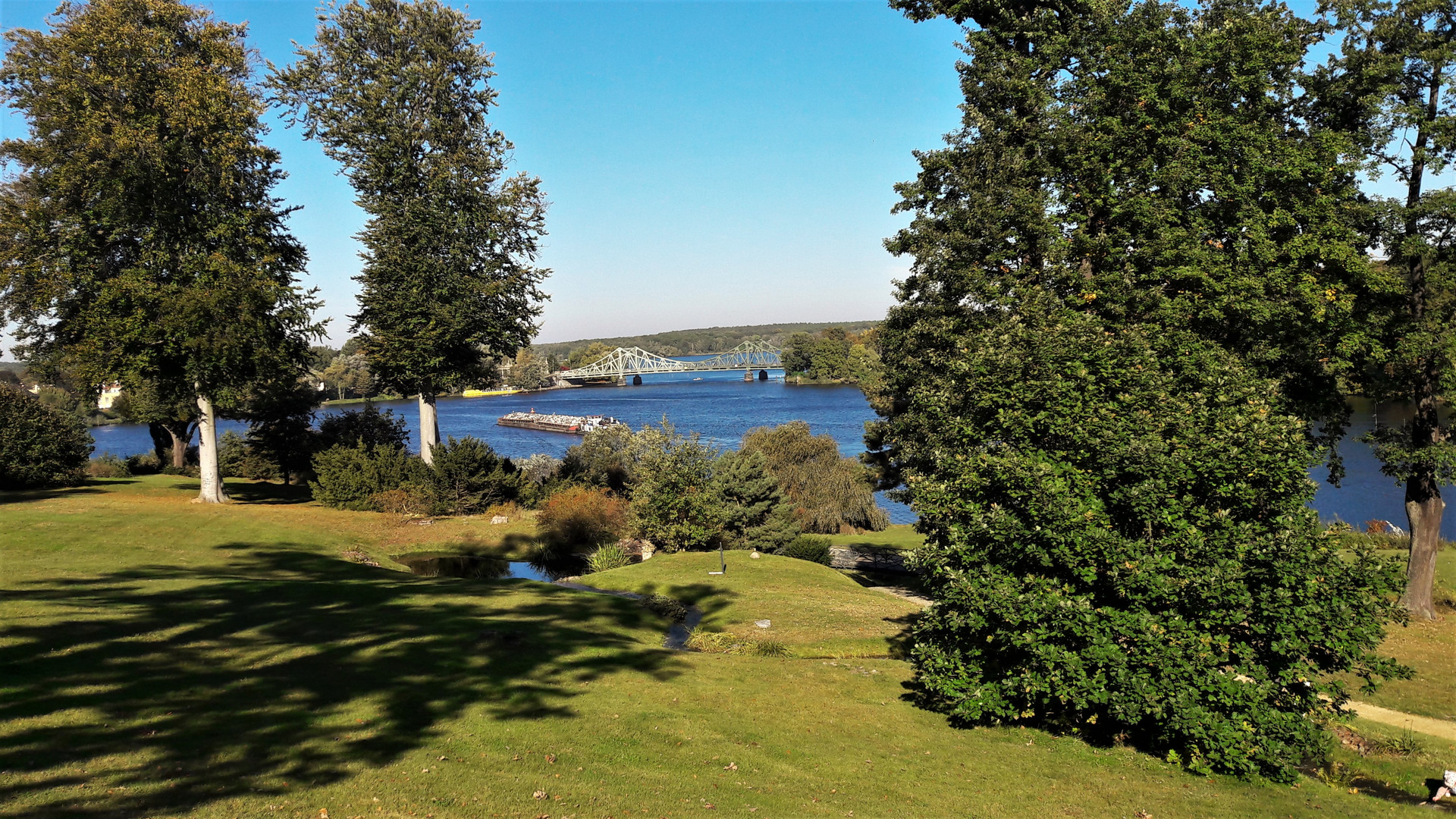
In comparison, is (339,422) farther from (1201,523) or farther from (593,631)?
(1201,523)

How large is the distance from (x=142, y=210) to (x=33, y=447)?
1064 cm

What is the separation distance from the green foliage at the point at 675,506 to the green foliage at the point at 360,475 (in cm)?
976

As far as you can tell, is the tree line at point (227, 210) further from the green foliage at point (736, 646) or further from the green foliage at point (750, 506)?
the green foliage at point (736, 646)

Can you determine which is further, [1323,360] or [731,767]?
[1323,360]

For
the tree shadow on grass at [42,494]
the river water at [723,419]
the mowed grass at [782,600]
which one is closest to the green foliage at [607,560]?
the mowed grass at [782,600]

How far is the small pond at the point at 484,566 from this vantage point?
2583 centimetres

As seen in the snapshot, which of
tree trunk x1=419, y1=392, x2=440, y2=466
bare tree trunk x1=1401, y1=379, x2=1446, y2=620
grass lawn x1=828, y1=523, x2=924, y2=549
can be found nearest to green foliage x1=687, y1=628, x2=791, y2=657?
bare tree trunk x1=1401, y1=379, x2=1446, y2=620

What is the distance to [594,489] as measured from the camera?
115 feet

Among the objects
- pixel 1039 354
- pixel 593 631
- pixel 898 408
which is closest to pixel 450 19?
pixel 898 408

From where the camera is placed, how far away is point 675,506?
29.0 metres

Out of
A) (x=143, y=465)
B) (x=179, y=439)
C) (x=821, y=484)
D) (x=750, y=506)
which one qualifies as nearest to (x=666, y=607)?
(x=750, y=506)

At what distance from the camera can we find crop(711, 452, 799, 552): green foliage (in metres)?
32.0

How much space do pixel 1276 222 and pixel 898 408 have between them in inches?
466

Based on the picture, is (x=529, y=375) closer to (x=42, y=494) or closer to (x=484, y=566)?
(x=42, y=494)
